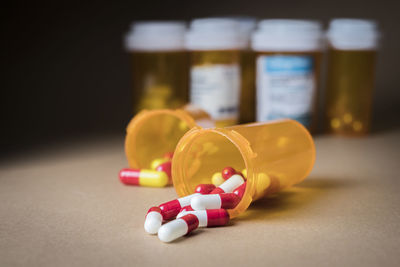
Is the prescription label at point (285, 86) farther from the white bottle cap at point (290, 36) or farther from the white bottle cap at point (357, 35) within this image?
the white bottle cap at point (357, 35)

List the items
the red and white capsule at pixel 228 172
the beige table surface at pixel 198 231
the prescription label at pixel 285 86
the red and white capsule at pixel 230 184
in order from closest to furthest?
the beige table surface at pixel 198 231, the red and white capsule at pixel 230 184, the red and white capsule at pixel 228 172, the prescription label at pixel 285 86

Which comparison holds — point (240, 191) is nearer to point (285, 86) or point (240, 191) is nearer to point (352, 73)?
point (285, 86)

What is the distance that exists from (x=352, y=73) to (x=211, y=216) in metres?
1.34

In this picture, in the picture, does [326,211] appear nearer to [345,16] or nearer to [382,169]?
[382,169]

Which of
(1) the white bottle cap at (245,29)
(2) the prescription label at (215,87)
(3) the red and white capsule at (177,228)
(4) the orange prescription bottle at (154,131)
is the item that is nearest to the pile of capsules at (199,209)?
(3) the red and white capsule at (177,228)

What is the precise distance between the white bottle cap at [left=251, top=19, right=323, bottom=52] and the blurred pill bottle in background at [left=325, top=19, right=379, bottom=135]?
0.12m

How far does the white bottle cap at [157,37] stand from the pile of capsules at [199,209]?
1.01m

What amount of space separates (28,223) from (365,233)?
2.48ft

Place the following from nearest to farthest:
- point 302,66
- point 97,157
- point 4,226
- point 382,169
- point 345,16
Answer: point 4,226 → point 382,169 → point 97,157 → point 302,66 → point 345,16

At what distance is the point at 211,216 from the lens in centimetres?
110

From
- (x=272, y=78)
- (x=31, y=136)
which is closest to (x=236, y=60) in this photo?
(x=272, y=78)

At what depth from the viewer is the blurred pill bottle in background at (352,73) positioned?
84.7 inches

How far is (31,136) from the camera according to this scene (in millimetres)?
2135

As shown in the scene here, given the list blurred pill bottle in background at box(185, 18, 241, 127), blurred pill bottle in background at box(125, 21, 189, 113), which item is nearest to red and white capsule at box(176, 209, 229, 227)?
blurred pill bottle in background at box(185, 18, 241, 127)
